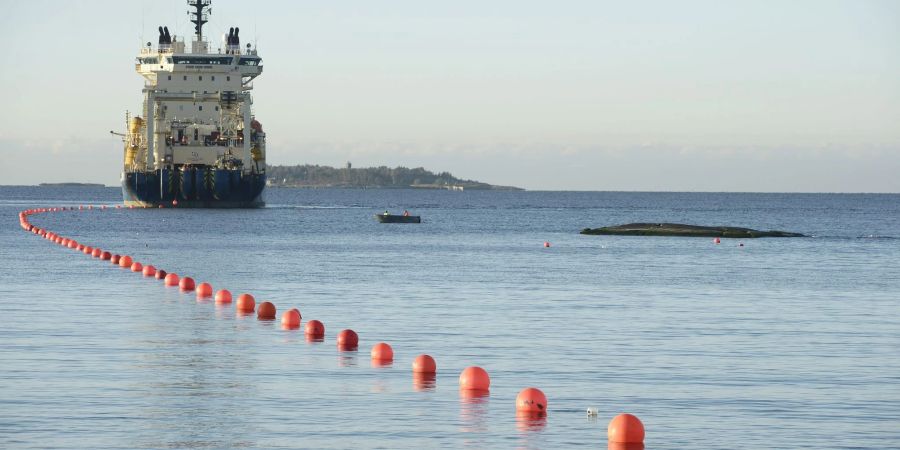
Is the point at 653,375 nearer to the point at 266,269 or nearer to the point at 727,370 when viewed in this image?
the point at 727,370

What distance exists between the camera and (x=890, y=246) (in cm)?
8231

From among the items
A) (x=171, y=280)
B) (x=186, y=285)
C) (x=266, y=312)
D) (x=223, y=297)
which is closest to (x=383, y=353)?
(x=266, y=312)

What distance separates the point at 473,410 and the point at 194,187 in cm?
10685

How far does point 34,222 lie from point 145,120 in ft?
82.2

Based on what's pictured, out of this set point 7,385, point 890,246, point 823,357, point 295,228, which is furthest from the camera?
point 295,228

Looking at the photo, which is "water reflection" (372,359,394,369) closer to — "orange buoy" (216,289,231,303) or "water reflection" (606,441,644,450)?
"water reflection" (606,441,644,450)

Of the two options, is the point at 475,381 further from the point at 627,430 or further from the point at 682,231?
the point at 682,231

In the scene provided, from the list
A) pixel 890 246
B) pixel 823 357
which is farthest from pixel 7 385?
pixel 890 246

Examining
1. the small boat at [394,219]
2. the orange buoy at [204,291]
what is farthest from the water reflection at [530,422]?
the small boat at [394,219]

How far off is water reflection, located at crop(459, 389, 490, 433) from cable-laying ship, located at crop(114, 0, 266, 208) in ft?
345

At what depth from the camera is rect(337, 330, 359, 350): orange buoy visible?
27.0 meters

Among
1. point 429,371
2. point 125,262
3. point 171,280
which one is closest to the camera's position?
point 429,371

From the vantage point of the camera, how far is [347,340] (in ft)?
89.1

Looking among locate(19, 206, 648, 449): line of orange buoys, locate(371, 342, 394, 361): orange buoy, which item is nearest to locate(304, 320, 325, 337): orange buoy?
locate(19, 206, 648, 449): line of orange buoys
